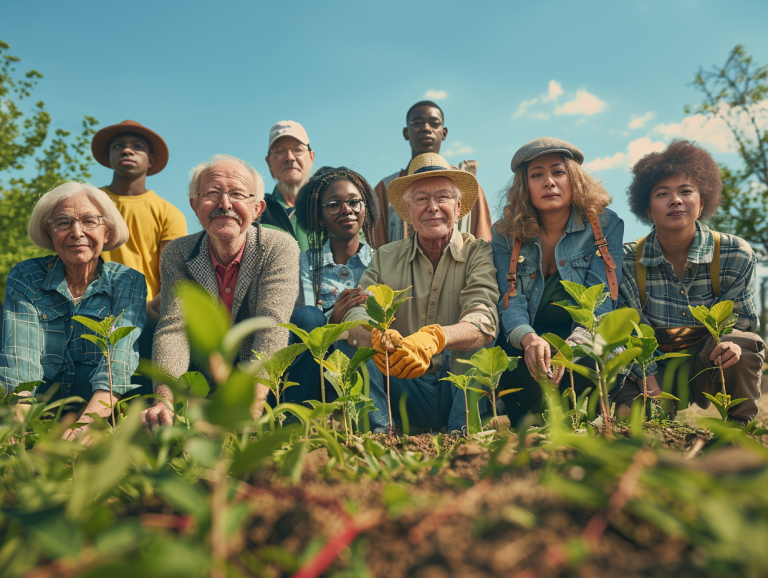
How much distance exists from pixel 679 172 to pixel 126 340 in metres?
3.51

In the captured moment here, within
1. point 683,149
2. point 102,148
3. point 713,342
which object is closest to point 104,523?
point 713,342

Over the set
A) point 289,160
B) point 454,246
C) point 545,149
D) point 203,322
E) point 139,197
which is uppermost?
point 289,160

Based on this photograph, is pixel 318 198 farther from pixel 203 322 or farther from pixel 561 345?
pixel 203 322

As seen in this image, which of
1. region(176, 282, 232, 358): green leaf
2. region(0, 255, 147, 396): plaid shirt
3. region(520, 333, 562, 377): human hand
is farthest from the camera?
region(0, 255, 147, 396): plaid shirt

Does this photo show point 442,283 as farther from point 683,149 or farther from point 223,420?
point 223,420

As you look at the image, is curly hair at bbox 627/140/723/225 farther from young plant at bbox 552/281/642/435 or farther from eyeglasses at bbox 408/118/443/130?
young plant at bbox 552/281/642/435

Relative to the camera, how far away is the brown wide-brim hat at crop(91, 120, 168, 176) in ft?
14.9

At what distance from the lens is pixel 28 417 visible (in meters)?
1.24

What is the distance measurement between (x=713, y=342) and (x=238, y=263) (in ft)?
9.43

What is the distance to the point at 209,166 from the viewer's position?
10.5 feet

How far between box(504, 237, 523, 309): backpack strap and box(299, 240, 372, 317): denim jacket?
3.66 ft

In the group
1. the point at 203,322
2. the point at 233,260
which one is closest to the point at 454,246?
the point at 233,260

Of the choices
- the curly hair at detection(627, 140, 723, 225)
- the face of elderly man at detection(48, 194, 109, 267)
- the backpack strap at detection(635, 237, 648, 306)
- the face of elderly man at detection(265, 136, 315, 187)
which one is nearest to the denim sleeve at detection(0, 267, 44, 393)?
the face of elderly man at detection(48, 194, 109, 267)

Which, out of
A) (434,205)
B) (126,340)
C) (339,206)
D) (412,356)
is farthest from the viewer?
(339,206)
